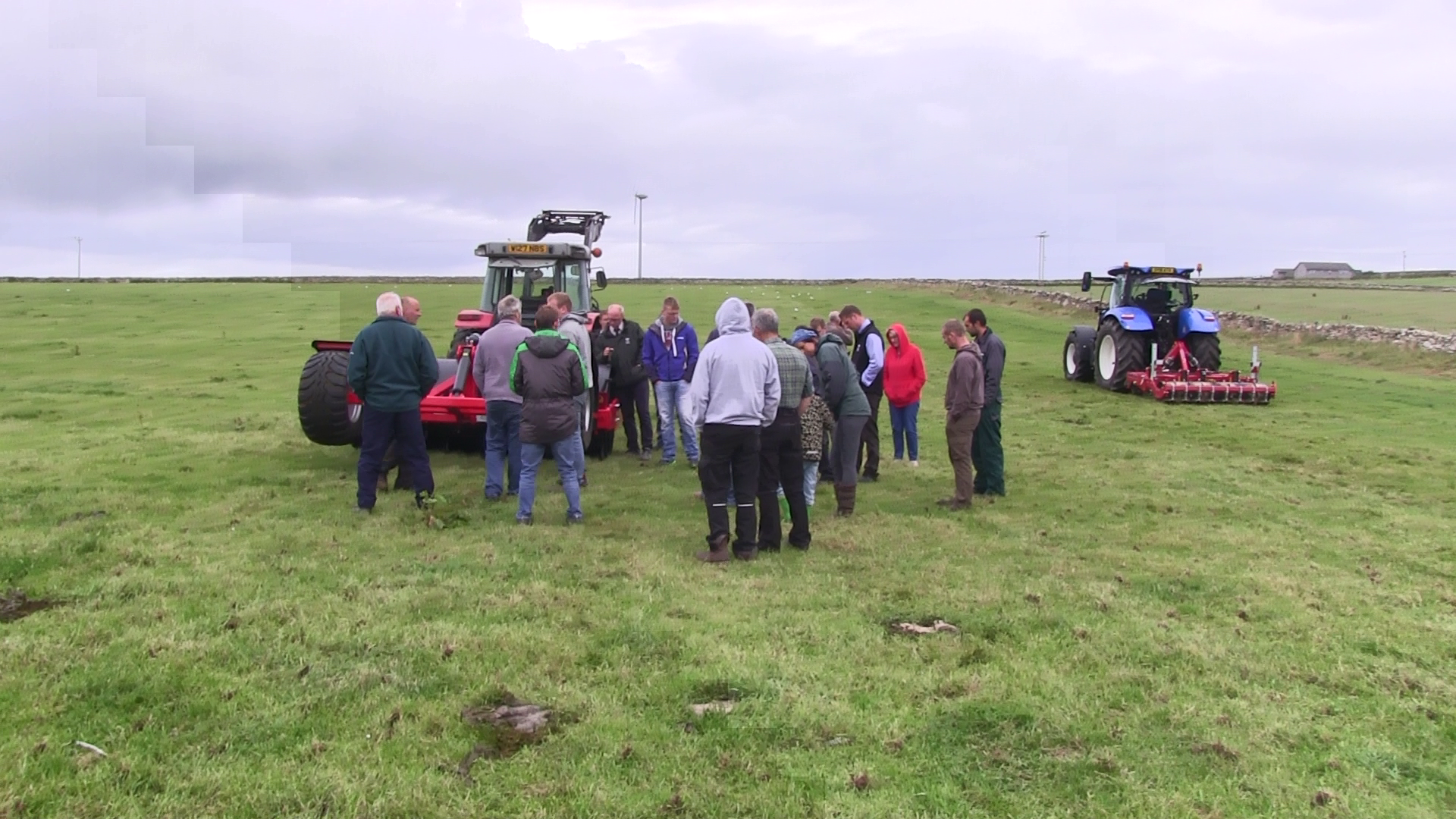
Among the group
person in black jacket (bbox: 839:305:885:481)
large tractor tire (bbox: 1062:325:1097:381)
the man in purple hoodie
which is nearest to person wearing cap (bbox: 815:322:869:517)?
person in black jacket (bbox: 839:305:885:481)

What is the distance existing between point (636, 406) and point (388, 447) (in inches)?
136

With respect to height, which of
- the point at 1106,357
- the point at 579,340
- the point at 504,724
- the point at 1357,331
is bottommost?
the point at 504,724

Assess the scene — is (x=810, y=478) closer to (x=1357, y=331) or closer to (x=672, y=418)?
(x=672, y=418)

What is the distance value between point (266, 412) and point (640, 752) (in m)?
11.5

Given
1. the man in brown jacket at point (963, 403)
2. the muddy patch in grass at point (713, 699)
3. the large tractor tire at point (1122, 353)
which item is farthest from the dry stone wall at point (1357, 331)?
the muddy patch in grass at point (713, 699)

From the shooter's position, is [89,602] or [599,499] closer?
[89,602]

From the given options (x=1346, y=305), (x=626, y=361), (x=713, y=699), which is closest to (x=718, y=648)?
(x=713, y=699)

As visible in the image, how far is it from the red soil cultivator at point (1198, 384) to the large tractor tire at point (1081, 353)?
1934mm

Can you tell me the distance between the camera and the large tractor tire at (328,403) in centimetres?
900

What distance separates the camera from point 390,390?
7.53m

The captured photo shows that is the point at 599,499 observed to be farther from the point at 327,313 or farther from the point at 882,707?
the point at 327,313

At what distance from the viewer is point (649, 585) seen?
19.3ft

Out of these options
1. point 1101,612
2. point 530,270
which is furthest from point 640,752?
point 530,270

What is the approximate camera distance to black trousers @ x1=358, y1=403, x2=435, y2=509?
7.57m
